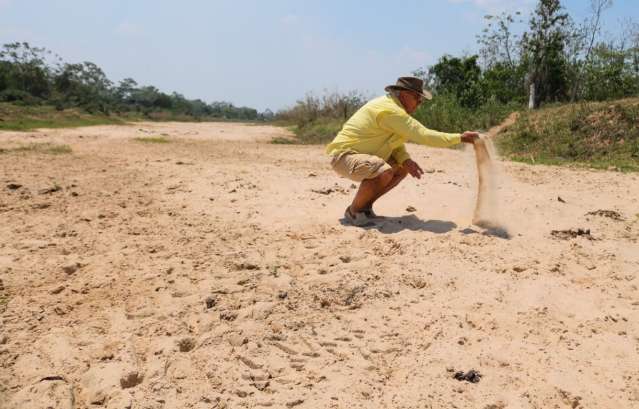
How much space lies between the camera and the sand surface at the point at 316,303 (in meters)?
2.39

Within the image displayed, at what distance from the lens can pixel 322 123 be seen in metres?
21.7

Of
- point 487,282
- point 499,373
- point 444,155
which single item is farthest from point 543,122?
point 499,373

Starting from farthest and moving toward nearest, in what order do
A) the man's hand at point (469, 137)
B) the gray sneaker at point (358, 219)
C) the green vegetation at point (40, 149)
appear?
1. the green vegetation at point (40, 149)
2. the gray sneaker at point (358, 219)
3. the man's hand at point (469, 137)

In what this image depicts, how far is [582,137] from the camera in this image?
1021cm

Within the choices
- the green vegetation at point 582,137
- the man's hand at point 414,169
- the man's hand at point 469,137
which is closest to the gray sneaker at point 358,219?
the man's hand at point 414,169

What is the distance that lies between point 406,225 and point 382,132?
2.54 ft

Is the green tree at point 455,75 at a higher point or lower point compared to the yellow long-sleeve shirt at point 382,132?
higher

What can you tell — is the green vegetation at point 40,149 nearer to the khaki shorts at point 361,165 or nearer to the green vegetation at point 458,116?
the khaki shorts at point 361,165

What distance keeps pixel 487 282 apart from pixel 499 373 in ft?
3.16

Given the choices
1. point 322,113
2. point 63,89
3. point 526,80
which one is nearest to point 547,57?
point 526,80

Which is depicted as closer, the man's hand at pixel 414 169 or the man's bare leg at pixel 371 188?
the man's hand at pixel 414 169

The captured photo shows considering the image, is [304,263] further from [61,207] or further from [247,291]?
[61,207]

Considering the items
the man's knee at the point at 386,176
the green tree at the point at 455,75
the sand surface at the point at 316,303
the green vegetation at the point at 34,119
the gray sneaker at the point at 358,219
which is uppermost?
the green tree at the point at 455,75

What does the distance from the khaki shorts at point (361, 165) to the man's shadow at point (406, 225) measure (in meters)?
0.41
